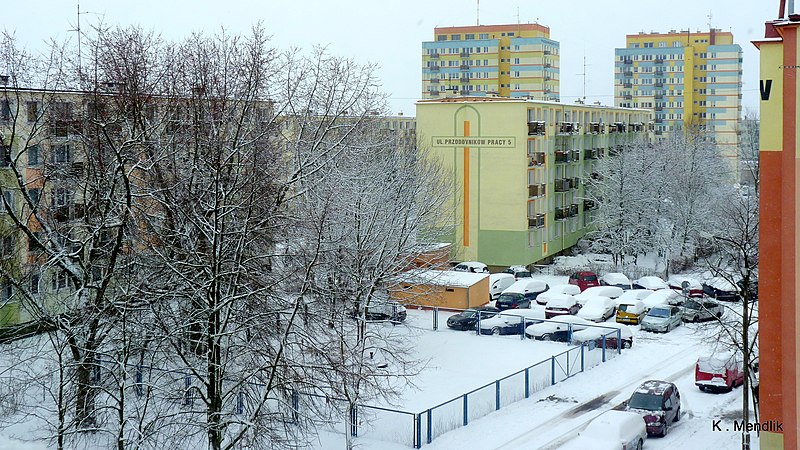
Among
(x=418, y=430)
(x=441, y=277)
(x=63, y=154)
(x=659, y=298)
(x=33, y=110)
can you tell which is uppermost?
(x=33, y=110)

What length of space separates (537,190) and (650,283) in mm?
7996

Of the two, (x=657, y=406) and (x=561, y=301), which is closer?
(x=657, y=406)

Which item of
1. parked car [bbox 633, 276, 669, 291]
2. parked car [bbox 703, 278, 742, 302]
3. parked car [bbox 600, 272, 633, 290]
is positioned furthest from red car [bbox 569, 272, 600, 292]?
parked car [bbox 703, 278, 742, 302]

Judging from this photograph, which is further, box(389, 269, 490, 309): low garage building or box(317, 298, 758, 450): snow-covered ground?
box(389, 269, 490, 309): low garage building

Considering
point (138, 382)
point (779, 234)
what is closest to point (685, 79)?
point (779, 234)

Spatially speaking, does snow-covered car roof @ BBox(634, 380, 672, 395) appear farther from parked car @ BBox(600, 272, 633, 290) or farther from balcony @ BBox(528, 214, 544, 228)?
balcony @ BBox(528, 214, 544, 228)

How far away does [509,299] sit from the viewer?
31734 millimetres

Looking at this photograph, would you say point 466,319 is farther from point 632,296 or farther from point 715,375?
point 715,375

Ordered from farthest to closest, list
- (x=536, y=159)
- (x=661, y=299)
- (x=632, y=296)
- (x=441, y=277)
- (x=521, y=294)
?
(x=536, y=159) < (x=521, y=294) < (x=632, y=296) < (x=661, y=299) < (x=441, y=277)

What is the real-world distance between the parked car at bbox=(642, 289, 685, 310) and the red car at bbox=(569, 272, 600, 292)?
3862 mm

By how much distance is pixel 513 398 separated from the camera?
67.5 feet

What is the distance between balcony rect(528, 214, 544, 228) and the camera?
4011cm

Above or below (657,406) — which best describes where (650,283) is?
above

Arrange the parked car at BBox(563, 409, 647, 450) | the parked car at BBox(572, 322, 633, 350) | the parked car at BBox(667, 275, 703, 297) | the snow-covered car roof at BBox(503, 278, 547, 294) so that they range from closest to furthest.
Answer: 1. the parked car at BBox(563, 409, 647, 450)
2. the parked car at BBox(572, 322, 633, 350)
3. the parked car at BBox(667, 275, 703, 297)
4. the snow-covered car roof at BBox(503, 278, 547, 294)
